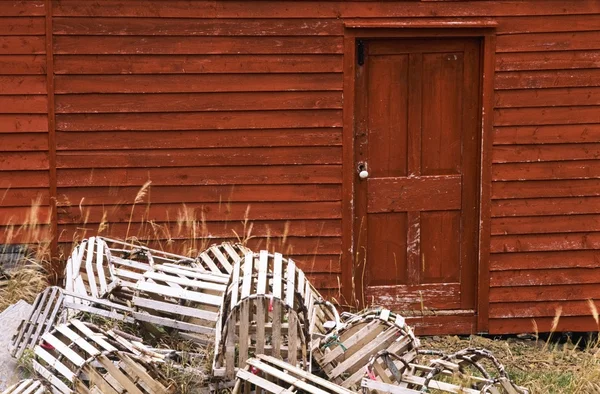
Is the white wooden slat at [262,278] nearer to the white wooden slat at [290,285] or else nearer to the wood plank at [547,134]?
the white wooden slat at [290,285]

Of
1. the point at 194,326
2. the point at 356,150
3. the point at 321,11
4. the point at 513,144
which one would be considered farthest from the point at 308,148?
the point at 194,326

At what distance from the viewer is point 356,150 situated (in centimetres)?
837

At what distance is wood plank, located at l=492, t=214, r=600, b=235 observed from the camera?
27.7ft

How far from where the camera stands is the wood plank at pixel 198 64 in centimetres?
794

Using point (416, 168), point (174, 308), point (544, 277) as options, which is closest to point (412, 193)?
point (416, 168)

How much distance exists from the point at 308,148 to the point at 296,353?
9.02 ft

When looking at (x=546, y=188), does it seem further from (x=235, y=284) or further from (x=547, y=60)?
(x=235, y=284)

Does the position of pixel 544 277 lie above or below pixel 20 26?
below

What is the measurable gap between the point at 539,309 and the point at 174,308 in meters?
3.63

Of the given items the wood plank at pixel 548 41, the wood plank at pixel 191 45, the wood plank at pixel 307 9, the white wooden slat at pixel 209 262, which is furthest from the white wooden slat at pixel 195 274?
the wood plank at pixel 548 41

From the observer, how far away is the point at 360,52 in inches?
324

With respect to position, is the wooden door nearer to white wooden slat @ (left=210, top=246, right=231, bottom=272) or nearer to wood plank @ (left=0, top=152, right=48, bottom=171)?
white wooden slat @ (left=210, top=246, right=231, bottom=272)

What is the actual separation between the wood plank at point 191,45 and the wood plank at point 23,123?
1.65 feet

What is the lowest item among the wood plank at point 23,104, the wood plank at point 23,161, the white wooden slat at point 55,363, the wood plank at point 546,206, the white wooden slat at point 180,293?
the white wooden slat at point 55,363
